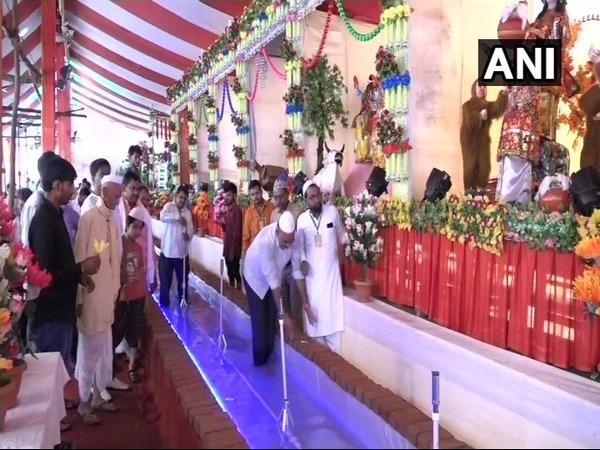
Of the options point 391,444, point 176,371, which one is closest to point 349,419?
point 391,444

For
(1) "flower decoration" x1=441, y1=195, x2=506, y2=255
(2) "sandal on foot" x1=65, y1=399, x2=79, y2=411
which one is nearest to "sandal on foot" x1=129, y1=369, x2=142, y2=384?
(2) "sandal on foot" x1=65, y1=399, x2=79, y2=411

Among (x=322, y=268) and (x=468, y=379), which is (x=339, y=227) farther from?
(x=468, y=379)

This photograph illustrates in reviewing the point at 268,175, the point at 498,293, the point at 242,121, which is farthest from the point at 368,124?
the point at 498,293

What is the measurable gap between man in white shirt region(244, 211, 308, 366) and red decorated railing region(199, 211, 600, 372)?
0.85m

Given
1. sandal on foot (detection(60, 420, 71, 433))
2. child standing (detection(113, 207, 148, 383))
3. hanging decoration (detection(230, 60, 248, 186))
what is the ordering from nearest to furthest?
sandal on foot (detection(60, 420, 71, 433)) < child standing (detection(113, 207, 148, 383)) < hanging decoration (detection(230, 60, 248, 186))

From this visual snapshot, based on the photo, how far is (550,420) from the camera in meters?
2.71

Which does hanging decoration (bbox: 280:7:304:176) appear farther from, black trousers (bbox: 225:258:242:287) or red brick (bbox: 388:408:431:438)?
red brick (bbox: 388:408:431:438)

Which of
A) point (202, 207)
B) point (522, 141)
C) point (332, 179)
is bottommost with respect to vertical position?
point (202, 207)

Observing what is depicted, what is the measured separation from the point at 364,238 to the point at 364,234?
3 cm

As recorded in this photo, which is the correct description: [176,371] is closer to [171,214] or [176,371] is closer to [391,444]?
[391,444]

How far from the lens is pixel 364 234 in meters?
4.71

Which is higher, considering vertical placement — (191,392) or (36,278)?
(36,278)

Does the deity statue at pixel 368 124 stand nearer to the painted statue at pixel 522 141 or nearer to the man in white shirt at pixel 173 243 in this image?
the man in white shirt at pixel 173 243

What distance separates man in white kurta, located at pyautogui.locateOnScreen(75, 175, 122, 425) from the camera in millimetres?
3316
